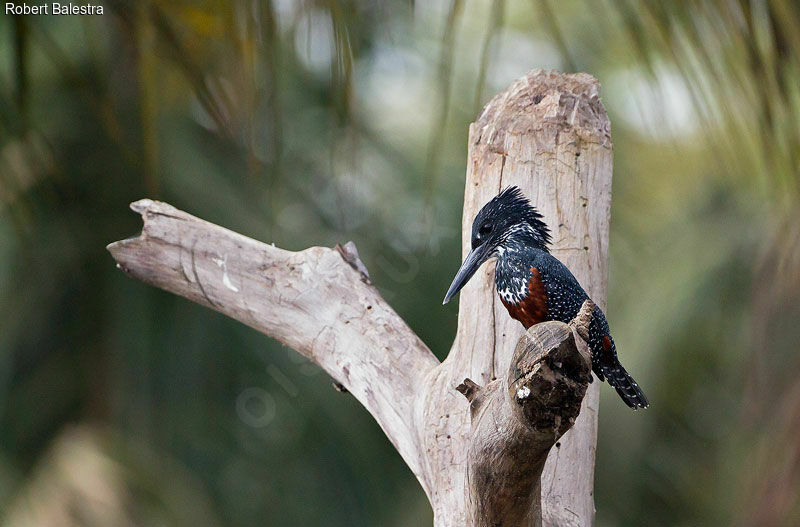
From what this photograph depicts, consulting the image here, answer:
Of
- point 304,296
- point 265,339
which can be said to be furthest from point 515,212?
point 265,339

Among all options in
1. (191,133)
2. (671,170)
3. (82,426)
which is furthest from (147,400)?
(671,170)

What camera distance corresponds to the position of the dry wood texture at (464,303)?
168 cm

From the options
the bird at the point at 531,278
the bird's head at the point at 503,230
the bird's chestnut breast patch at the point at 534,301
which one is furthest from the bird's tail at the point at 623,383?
the bird's head at the point at 503,230

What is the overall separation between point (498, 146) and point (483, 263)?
0.95ft

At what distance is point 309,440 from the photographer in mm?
6578

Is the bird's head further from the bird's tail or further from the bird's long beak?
the bird's tail

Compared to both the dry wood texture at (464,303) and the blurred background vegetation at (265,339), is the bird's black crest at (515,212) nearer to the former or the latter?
the dry wood texture at (464,303)

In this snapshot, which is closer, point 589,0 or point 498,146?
point 589,0

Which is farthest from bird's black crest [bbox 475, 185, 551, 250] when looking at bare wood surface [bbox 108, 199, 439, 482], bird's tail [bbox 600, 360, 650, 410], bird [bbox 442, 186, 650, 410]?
bare wood surface [bbox 108, 199, 439, 482]

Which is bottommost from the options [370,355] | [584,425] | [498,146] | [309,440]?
[309,440]

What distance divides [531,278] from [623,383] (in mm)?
259

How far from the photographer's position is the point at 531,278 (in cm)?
155

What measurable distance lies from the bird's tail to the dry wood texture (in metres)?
0.18

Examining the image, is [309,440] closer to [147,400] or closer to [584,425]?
[147,400]
